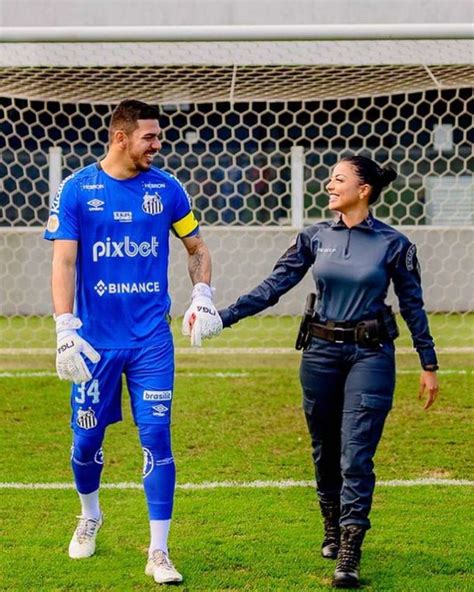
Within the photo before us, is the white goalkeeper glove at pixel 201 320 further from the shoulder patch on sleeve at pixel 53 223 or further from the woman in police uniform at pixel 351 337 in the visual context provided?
the shoulder patch on sleeve at pixel 53 223

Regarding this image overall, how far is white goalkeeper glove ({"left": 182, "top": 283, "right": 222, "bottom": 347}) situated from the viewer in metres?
4.64

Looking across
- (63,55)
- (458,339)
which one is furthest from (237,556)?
(63,55)

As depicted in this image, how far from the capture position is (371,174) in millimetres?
4750

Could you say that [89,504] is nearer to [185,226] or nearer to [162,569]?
[162,569]

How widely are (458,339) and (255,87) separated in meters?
3.52

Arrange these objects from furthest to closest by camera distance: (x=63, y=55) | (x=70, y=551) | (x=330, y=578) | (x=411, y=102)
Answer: (x=411, y=102)
(x=63, y=55)
(x=70, y=551)
(x=330, y=578)

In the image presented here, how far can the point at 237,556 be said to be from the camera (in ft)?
16.0

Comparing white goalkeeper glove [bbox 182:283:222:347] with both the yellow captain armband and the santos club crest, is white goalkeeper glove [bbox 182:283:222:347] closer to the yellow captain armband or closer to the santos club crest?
the yellow captain armband

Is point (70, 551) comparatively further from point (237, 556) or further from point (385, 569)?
point (385, 569)

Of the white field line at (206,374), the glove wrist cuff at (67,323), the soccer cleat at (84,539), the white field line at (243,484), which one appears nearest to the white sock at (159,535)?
the soccer cleat at (84,539)

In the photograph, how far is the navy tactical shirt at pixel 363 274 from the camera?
4.63m

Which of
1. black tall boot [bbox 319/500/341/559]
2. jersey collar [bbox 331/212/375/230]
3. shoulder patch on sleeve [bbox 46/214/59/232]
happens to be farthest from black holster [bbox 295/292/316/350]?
shoulder patch on sleeve [bbox 46/214/59/232]

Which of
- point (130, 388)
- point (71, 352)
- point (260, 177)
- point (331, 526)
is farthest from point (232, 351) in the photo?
point (71, 352)

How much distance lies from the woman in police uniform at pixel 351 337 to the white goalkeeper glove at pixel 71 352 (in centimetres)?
63
